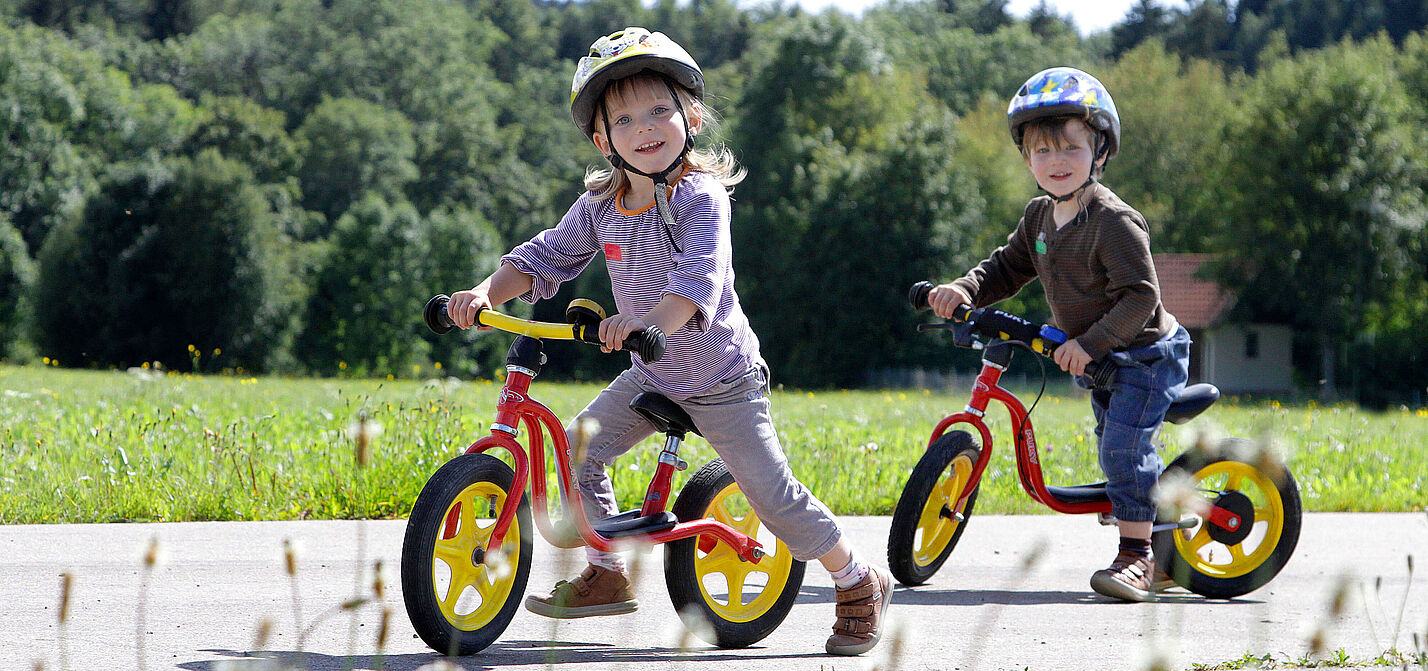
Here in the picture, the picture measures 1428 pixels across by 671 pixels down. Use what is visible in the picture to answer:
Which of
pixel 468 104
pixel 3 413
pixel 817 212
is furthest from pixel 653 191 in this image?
pixel 468 104

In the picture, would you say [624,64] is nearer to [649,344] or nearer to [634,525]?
[649,344]

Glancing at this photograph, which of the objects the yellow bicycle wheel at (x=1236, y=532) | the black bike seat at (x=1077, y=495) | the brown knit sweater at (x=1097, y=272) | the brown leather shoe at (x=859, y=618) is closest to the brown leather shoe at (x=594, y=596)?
the brown leather shoe at (x=859, y=618)

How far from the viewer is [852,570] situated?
4094 millimetres

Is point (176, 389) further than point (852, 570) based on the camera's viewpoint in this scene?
Yes

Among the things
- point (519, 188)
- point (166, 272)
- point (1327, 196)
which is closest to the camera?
point (1327, 196)

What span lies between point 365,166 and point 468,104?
8.59m

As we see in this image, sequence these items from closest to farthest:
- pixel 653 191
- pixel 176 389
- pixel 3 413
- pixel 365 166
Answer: pixel 653 191
pixel 3 413
pixel 176 389
pixel 365 166

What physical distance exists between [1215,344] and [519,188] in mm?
30970

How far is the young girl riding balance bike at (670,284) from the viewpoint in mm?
3787

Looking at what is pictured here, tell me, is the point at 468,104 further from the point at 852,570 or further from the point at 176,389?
the point at 852,570

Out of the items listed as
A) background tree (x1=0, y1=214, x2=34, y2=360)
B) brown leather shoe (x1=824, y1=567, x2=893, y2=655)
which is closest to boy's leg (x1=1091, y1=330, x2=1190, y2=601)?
brown leather shoe (x1=824, y1=567, x2=893, y2=655)

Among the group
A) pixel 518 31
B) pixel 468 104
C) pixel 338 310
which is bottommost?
pixel 338 310

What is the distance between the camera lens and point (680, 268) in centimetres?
375

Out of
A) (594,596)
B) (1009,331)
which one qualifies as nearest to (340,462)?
(594,596)
